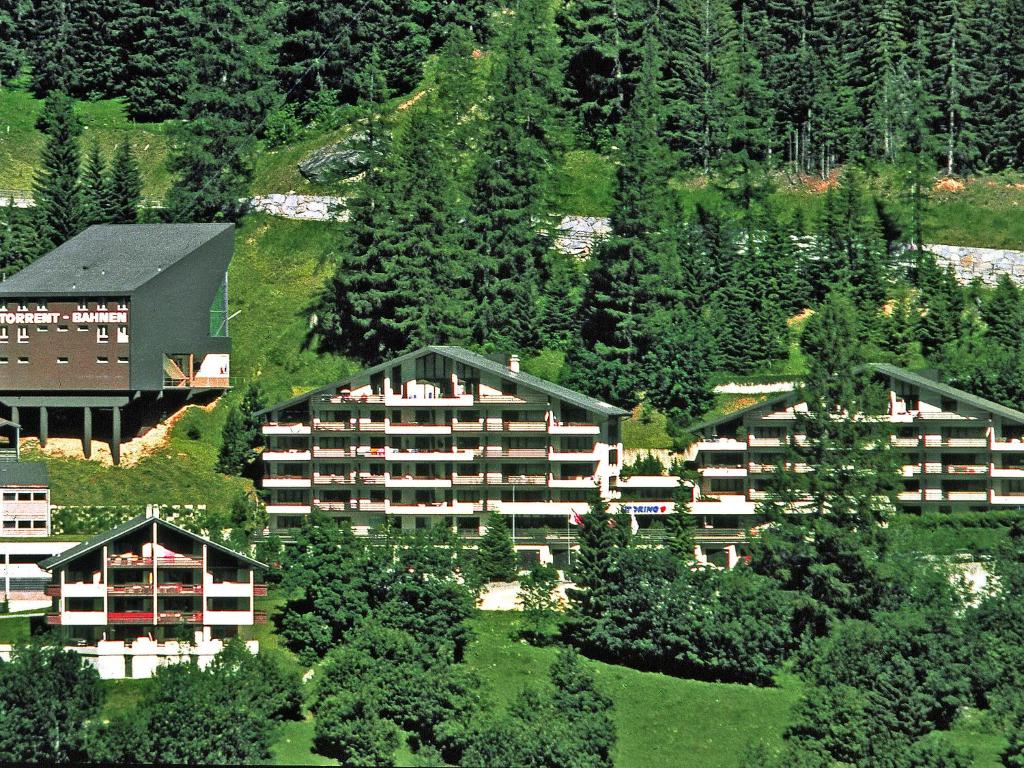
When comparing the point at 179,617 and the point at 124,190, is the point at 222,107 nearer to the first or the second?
the point at 124,190

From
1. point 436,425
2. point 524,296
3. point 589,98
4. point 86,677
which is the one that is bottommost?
point 86,677

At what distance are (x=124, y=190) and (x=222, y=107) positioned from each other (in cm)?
920

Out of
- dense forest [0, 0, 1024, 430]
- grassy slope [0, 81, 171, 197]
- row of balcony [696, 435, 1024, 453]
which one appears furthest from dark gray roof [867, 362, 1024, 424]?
grassy slope [0, 81, 171, 197]

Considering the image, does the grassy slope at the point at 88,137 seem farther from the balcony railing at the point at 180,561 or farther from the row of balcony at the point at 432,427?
the balcony railing at the point at 180,561

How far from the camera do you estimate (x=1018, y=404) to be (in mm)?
106375

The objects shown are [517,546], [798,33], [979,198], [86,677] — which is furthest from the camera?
[798,33]

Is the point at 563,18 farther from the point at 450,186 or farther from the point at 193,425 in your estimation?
the point at 193,425

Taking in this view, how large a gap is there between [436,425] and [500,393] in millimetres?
3434

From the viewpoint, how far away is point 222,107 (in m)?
127

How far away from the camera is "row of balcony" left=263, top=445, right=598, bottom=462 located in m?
101

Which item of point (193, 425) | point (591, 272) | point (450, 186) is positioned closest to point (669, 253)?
point (591, 272)

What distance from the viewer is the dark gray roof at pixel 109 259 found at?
105500mm

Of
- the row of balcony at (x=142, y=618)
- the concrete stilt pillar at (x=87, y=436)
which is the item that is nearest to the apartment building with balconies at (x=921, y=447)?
the row of balcony at (x=142, y=618)

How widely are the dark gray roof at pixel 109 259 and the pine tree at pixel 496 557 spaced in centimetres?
2351
